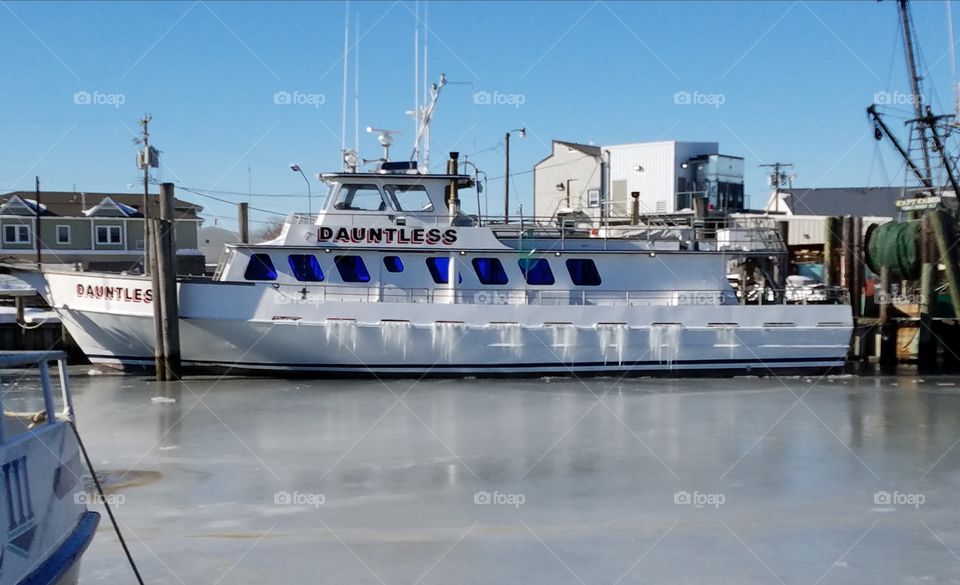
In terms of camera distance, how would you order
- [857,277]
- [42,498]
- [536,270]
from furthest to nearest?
[857,277], [536,270], [42,498]

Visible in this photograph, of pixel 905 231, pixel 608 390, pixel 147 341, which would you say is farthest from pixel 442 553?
pixel 905 231

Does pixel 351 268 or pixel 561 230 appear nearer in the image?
pixel 351 268

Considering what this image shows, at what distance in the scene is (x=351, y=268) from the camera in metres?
18.0

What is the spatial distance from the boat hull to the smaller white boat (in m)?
11.6

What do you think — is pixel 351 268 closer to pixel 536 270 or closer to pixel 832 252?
pixel 536 270

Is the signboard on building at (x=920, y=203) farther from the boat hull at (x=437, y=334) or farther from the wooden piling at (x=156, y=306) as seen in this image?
the wooden piling at (x=156, y=306)

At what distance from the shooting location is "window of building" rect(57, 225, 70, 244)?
40.3 metres

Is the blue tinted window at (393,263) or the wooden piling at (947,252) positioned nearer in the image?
the blue tinted window at (393,263)

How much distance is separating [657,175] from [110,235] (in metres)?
24.3

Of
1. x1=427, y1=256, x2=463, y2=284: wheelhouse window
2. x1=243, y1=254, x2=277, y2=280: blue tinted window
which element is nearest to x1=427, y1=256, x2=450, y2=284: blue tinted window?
x1=427, y1=256, x2=463, y2=284: wheelhouse window

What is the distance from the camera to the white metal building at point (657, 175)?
36.9 meters

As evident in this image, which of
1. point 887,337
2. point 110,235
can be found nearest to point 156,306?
point 887,337

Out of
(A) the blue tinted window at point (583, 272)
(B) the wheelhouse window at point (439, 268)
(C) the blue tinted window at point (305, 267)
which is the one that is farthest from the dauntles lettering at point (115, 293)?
(A) the blue tinted window at point (583, 272)

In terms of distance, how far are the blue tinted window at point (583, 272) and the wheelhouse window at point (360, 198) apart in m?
4.03
